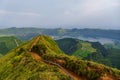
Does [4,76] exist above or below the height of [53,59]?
below

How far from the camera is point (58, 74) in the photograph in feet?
319

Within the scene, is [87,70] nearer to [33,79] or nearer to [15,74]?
[33,79]

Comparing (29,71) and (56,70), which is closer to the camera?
(56,70)

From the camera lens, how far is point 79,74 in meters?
111

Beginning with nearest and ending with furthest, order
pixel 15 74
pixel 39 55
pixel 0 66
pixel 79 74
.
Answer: pixel 79 74 < pixel 15 74 < pixel 39 55 < pixel 0 66

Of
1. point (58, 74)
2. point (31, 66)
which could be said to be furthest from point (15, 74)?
point (58, 74)

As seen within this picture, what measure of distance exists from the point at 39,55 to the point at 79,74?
144ft

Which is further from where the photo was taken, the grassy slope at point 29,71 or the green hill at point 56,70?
the green hill at point 56,70

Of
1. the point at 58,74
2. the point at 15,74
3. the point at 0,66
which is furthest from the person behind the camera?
the point at 0,66

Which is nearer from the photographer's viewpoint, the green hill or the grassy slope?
the grassy slope

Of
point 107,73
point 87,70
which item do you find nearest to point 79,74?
point 87,70

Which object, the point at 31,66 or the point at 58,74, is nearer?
the point at 58,74

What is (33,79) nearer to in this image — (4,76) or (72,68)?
(72,68)

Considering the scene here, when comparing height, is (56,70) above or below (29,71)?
above
